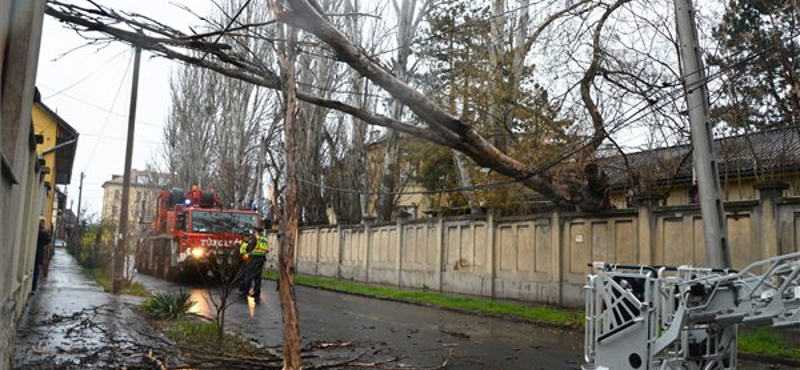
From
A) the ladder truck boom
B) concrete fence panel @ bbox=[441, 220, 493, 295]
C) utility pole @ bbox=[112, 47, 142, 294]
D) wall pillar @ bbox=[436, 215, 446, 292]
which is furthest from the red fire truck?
the ladder truck boom

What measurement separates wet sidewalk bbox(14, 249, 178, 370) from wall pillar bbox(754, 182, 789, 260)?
10.3 meters

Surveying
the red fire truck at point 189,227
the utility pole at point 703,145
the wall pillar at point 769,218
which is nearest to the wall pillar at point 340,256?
the red fire truck at point 189,227

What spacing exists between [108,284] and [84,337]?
36.1 ft

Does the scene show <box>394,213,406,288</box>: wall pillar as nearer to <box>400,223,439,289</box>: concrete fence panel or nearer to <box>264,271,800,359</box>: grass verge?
<box>400,223,439,289</box>: concrete fence panel

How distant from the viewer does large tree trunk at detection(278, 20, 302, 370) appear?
6.43 meters

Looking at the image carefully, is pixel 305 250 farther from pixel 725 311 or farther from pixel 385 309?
pixel 725 311

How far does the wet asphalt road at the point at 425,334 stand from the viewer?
9.54 m

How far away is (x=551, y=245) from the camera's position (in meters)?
16.8

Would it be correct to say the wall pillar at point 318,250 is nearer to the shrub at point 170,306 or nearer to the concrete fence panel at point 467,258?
the concrete fence panel at point 467,258

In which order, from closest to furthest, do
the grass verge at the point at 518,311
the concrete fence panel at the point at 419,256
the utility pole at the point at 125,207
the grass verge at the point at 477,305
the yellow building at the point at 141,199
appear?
the grass verge at the point at 518,311
the grass verge at the point at 477,305
the utility pole at the point at 125,207
the concrete fence panel at the point at 419,256
the yellow building at the point at 141,199

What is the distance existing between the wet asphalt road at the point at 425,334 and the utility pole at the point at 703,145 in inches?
71.1

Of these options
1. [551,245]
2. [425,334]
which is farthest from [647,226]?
[425,334]

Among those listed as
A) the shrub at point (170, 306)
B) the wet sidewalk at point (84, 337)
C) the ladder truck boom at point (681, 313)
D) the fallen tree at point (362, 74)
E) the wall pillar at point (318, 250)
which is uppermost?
the fallen tree at point (362, 74)

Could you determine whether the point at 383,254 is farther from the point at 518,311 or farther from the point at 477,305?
the point at 518,311
